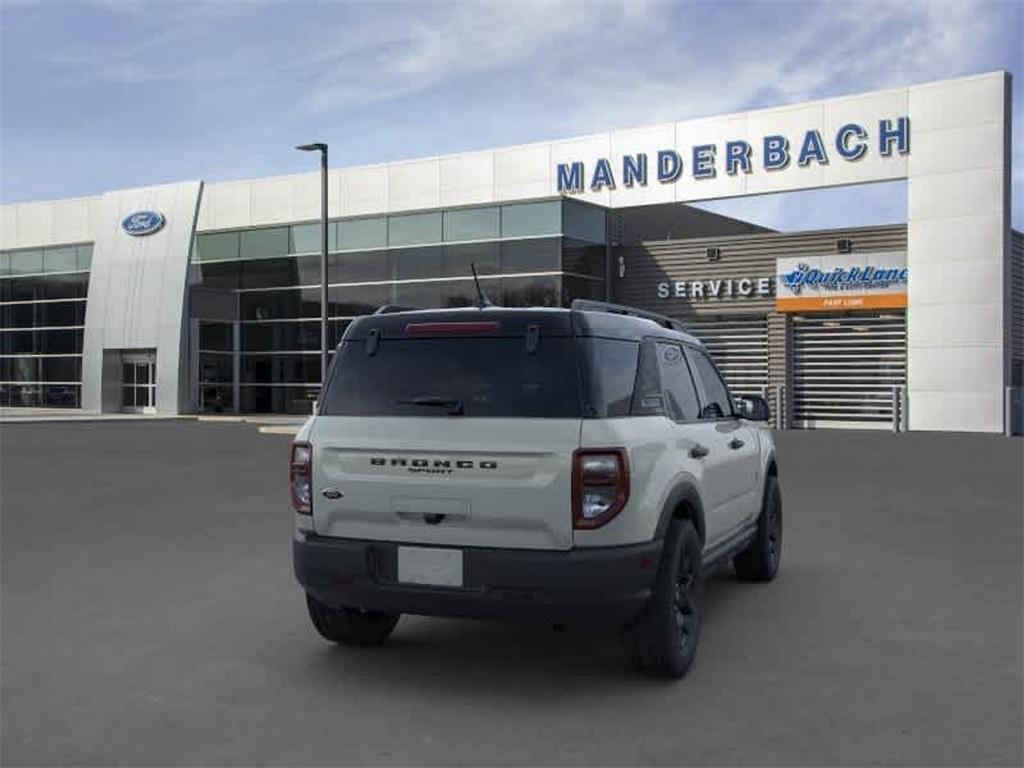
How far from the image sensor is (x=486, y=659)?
18.0 feet

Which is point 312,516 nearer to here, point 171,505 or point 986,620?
point 986,620

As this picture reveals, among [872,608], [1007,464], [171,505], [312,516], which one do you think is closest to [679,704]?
[312,516]

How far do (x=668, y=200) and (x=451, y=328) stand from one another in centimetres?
2667

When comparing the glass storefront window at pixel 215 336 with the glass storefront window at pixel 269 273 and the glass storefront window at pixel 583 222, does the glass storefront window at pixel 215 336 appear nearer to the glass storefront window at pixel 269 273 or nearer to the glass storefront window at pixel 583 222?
the glass storefront window at pixel 269 273

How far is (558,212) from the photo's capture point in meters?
30.1

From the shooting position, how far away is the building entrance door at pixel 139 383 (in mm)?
38250

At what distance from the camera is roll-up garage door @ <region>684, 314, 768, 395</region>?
29.4m

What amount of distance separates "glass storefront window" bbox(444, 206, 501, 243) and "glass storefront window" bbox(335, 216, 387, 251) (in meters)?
2.66

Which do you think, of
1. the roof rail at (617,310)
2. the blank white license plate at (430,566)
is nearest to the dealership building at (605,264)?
the roof rail at (617,310)

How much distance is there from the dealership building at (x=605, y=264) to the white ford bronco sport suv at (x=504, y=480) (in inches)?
916

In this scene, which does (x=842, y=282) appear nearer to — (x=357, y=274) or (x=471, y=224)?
(x=471, y=224)

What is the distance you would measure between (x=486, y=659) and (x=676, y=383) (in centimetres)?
187

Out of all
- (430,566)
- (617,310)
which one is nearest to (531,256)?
(617,310)

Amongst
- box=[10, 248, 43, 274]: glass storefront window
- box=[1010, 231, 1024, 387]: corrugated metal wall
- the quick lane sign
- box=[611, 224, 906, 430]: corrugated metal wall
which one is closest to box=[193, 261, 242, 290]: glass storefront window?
box=[10, 248, 43, 274]: glass storefront window
